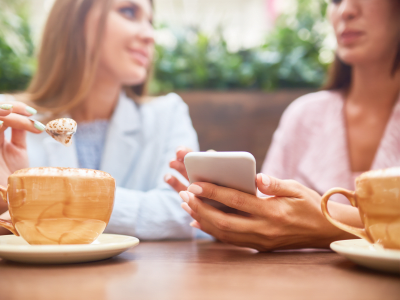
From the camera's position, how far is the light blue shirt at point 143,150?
1.04m

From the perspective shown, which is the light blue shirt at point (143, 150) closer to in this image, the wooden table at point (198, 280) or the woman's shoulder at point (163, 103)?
the woman's shoulder at point (163, 103)

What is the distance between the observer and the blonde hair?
138 centimetres

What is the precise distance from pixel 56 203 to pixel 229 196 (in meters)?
0.25

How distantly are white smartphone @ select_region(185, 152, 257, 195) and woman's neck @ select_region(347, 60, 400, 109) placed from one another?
1062 millimetres

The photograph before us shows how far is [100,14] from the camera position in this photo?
4.55ft

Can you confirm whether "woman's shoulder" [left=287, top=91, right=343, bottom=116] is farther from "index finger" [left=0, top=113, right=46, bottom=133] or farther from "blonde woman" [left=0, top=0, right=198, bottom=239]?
"index finger" [left=0, top=113, right=46, bottom=133]

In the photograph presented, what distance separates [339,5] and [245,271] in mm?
1214

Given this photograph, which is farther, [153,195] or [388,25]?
[388,25]

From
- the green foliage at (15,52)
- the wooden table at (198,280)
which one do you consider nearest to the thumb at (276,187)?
the wooden table at (198,280)

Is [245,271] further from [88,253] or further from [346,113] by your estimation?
[346,113]

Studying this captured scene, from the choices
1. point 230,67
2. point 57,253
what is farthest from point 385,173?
point 230,67

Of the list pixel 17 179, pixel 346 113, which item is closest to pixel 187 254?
pixel 17 179

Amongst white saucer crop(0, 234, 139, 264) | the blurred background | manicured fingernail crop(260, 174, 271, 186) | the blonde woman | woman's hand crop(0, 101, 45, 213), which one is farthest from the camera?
the blurred background

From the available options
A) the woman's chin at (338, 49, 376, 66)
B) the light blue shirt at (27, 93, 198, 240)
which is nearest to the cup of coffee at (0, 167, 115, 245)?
the light blue shirt at (27, 93, 198, 240)
